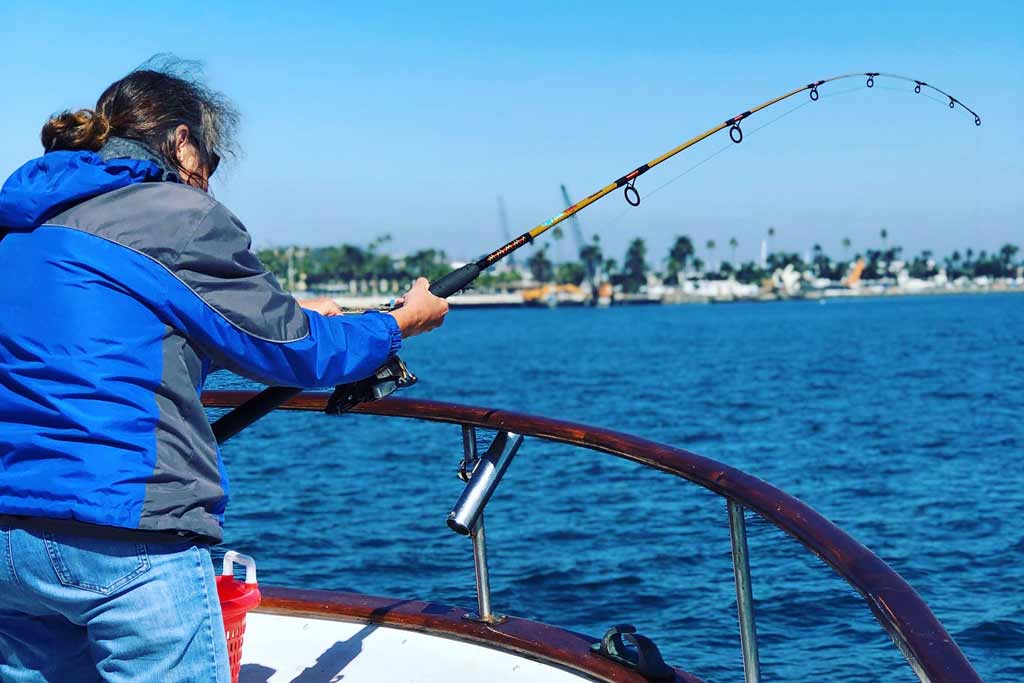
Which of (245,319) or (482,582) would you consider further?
(482,582)

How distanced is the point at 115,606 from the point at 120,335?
1.46ft

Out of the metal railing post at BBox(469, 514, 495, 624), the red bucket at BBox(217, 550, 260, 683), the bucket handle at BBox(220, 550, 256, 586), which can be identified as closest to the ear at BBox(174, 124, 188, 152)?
the red bucket at BBox(217, 550, 260, 683)

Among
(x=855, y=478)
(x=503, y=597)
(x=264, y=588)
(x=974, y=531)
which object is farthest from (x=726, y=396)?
(x=264, y=588)

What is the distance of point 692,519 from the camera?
16.5m

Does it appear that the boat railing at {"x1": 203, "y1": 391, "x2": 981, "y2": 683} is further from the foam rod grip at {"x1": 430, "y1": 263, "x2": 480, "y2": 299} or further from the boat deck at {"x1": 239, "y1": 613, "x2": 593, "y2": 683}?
the foam rod grip at {"x1": 430, "y1": 263, "x2": 480, "y2": 299}

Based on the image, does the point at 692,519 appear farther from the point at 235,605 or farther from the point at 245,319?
the point at 245,319

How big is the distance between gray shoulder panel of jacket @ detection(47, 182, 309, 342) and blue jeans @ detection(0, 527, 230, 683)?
410 mm

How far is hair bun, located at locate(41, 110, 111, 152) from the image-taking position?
6.73 feet

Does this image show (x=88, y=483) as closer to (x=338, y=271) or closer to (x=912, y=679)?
(x=912, y=679)

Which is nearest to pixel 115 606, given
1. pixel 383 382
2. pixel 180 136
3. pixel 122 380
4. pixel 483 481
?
pixel 122 380

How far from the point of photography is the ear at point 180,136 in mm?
2076

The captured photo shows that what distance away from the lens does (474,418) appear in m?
3.17

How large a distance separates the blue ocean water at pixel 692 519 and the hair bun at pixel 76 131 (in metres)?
0.69

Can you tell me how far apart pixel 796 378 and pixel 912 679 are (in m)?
38.0
